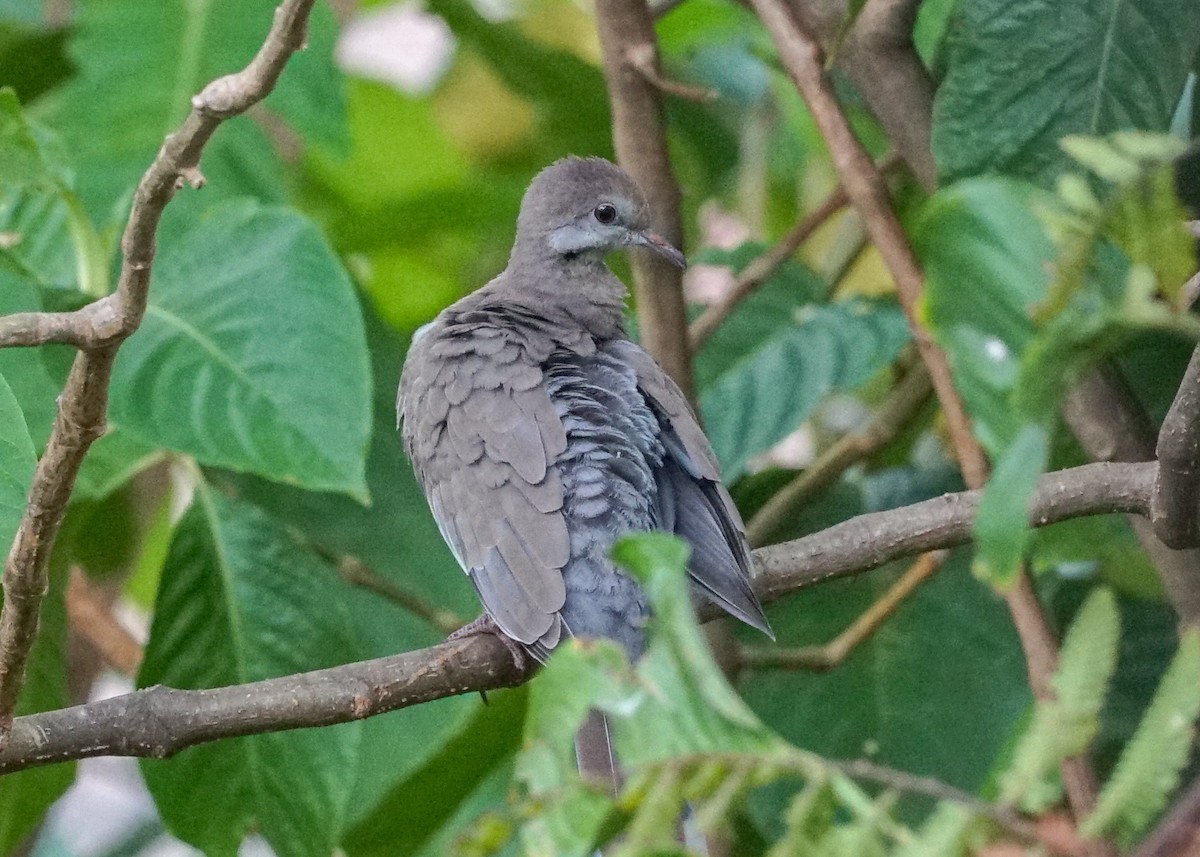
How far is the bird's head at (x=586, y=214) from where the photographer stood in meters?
3.24

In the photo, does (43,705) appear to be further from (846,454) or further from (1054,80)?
(1054,80)

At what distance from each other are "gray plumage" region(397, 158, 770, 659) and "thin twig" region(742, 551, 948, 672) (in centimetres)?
54

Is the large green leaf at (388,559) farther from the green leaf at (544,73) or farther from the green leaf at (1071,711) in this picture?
the green leaf at (1071,711)

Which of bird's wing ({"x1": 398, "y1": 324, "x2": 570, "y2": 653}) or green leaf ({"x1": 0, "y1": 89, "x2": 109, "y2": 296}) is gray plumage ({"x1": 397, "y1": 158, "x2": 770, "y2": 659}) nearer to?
bird's wing ({"x1": 398, "y1": 324, "x2": 570, "y2": 653})

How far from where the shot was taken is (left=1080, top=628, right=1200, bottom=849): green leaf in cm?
94

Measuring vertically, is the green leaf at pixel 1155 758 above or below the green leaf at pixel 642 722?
below

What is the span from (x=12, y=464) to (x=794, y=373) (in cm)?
180

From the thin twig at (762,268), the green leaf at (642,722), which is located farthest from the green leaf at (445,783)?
the green leaf at (642,722)

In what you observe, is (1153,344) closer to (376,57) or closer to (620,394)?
(620,394)

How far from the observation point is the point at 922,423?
3.55 meters

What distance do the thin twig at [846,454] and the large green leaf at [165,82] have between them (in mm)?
1290

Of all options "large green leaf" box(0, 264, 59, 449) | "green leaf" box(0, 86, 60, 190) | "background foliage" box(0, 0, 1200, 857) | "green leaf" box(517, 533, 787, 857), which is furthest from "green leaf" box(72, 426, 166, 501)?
"green leaf" box(517, 533, 787, 857)

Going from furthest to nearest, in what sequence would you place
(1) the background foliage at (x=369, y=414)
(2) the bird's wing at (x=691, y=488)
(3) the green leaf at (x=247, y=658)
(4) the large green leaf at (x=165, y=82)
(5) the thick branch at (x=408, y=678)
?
(4) the large green leaf at (x=165, y=82) → (3) the green leaf at (x=247, y=658) → (1) the background foliage at (x=369, y=414) → (2) the bird's wing at (x=691, y=488) → (5) the thick branch at (x=408, y=678)

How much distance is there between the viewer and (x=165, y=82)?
11.3 ft
